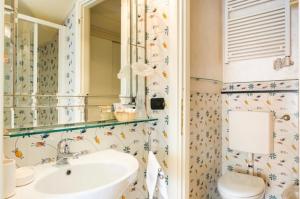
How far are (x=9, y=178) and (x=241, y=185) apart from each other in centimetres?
172

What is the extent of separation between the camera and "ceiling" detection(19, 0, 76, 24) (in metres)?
1.07

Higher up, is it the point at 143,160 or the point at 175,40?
the point at 175,40

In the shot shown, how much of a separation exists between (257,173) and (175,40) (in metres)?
1.59

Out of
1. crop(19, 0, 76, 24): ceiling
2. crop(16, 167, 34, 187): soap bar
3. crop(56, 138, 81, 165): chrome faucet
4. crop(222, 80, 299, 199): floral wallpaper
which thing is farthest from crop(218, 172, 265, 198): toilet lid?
crop(19, 0, 76, 24): ceiling

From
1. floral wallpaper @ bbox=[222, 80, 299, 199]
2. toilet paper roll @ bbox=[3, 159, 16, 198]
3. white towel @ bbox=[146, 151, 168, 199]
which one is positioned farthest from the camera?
floral wallpaper @ bbox=[222, 80, 299, 199]

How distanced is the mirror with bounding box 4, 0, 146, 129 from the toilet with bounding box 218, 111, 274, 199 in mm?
1038

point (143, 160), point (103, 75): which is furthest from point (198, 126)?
point (103, 75)

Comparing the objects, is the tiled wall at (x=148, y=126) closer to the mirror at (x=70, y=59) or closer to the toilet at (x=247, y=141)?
the mirror at (x=70, y=59)

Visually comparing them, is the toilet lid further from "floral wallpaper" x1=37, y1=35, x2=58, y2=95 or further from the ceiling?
the ceiling

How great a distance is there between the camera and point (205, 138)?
202cm

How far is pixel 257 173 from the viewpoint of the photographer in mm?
2113

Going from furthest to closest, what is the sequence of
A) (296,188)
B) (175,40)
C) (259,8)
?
(259,8) → (296,188) → (175,40)

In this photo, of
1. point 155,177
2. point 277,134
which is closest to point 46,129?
point 155,177

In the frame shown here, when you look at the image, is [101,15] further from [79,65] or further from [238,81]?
[238,81]
